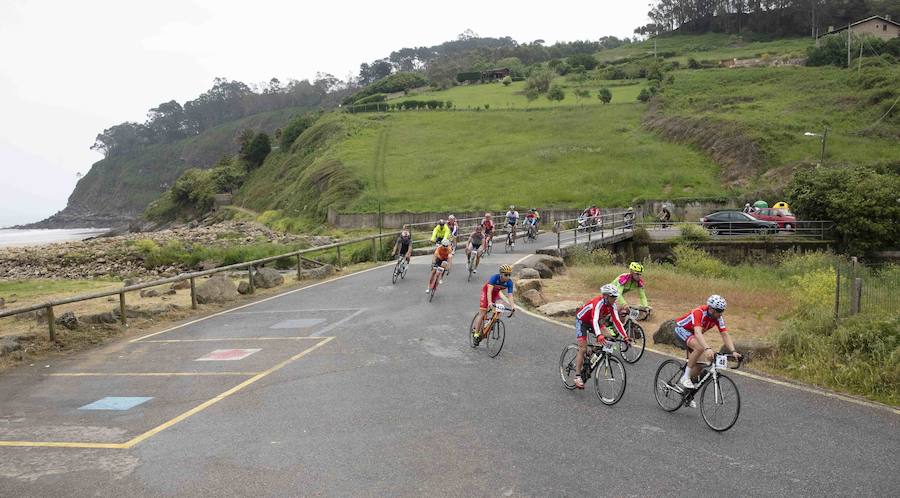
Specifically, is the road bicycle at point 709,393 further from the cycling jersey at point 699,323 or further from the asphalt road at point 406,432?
the cycling jersey at point 699,323

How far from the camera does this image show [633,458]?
6609 mm

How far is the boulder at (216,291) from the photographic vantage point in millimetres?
18000

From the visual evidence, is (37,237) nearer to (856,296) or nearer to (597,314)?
(597,314)

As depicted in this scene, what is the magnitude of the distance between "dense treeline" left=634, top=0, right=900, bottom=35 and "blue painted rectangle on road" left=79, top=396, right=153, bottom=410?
459 feet

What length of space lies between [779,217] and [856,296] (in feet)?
81.9

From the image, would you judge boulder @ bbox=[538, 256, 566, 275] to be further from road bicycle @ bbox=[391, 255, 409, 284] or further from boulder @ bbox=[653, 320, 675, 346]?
boulder @ bbox=[653, 320, 675, 346]

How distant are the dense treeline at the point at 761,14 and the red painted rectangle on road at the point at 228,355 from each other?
450 ft

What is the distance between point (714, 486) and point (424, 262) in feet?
66.7

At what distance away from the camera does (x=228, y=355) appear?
11.8 m

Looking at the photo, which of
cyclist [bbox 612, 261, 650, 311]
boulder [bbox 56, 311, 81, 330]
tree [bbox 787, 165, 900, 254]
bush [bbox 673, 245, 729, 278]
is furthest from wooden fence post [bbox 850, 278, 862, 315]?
tree [bbox 787, 165, 900, 254]

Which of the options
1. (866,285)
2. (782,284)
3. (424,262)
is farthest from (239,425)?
(782,284)

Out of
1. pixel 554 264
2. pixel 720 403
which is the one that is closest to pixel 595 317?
pixel 720 403

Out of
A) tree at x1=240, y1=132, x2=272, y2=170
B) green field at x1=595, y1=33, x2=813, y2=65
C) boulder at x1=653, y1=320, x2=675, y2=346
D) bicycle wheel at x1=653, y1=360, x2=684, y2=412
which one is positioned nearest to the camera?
bicycle wheel at x1=653, y1=360, x2=684, y2=412

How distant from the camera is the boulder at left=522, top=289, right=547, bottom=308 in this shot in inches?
621
